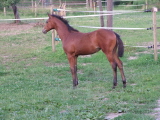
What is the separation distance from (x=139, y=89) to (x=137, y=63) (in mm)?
2932

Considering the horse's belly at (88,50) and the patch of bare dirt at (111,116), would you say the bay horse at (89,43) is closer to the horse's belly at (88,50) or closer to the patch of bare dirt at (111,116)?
the horse's belly at (88,50)

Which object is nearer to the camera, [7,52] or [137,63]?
[137,63]

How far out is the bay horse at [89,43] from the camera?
739 centimetres

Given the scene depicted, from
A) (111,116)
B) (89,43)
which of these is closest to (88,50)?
(89,43)

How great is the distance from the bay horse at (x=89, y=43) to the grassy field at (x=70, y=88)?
0.54m

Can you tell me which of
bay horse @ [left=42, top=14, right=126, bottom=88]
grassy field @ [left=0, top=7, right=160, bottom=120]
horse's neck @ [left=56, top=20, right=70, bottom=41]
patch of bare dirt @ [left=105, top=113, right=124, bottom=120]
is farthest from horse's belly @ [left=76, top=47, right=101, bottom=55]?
patch of bare dirt @ [left=105, top=113, right=124, bottom=120]

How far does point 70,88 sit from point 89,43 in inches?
44.2

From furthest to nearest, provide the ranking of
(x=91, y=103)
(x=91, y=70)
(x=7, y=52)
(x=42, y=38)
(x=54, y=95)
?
(x=42, y=38)
(x=7, y=52)
(x=91, y=70)
(x=54, y=95)
(x=91, y=103)

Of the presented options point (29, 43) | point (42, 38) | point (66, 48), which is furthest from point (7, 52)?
point (66, 48)

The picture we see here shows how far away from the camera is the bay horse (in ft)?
24.2

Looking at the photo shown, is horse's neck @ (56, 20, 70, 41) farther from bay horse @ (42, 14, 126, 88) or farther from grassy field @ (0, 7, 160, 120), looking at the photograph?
grassy field @ (0, 7, 160, 120)

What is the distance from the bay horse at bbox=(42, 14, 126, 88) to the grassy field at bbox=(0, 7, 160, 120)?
0.54 meters

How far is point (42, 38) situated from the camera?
16.1 m

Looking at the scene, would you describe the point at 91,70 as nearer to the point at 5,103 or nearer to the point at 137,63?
the point at 137,63
